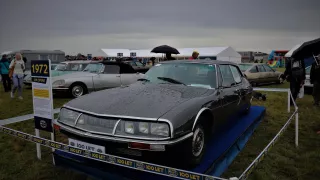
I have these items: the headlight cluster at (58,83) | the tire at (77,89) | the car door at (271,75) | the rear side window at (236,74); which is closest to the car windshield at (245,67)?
the car door at (271,75)

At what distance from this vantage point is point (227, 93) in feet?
13.2

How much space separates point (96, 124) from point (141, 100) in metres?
0.60

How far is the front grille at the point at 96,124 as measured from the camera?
271 cm

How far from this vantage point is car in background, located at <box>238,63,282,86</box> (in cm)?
1354

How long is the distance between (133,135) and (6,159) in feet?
8.17

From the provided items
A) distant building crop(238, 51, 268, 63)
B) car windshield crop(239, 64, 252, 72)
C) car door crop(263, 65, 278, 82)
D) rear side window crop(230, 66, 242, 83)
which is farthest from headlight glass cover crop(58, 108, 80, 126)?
distant building crop(238, 51, 268, 63)

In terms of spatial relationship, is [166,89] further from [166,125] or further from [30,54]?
[30,54]

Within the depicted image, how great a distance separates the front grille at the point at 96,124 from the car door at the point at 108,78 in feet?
22.4

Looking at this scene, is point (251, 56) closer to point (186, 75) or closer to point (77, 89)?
point (77, 89)

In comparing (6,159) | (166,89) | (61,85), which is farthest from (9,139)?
(61,85)

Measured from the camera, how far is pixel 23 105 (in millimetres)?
8289

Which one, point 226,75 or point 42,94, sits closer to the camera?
point 42,94

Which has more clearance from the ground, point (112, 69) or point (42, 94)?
point (112, 69)

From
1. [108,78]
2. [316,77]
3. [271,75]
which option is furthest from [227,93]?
[271,75]
